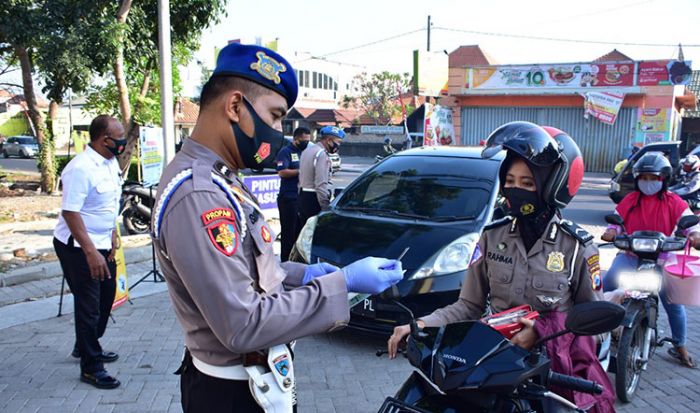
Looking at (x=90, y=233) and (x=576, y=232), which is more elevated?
(x=576, y=232)

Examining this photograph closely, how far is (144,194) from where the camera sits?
9.16 meters

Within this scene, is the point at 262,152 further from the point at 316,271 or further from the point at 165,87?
the point at 165,87

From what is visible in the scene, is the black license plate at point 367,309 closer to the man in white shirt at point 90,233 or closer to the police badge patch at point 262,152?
the man in white shirt at point 90,233

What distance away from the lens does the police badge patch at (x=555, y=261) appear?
93.8 inches

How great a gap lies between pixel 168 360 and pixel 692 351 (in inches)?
181

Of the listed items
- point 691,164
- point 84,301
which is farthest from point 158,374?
point 691,164

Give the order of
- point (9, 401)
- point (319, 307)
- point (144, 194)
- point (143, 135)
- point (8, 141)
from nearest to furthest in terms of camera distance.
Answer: point (319, 307)
point (9, 401)
point (143, 135)
point (144, 194)
point (8, 141)

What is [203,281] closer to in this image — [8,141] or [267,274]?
[267,274]

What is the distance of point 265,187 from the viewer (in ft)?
27.6

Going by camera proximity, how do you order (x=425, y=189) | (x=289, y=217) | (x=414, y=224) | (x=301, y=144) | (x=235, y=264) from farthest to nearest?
(x=301, y=144) → (x=289, y=217) → (x=425, y=189) → (x=414, y=224) → (x=235, y=264)

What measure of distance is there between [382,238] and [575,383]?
10.3 ft

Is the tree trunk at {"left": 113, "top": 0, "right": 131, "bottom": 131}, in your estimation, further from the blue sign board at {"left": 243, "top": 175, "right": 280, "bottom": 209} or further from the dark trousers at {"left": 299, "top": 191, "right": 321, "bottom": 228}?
the dark trousers at {"left": 299, "top": 191, "right": 321, "bottom": 228}

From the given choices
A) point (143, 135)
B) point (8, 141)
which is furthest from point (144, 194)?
point (8, 141)

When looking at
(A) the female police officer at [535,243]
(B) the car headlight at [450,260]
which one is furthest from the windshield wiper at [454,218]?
Result: (A) the female police officer at [535,243]
